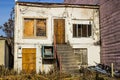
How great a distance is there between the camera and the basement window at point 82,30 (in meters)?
28.0

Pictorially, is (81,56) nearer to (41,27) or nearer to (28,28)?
(41,27)

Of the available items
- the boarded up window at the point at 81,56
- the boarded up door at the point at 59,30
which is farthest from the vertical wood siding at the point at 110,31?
the boarded up door at the point at 59,30

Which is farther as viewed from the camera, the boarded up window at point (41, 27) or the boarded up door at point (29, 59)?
the boarded up window at point (41, 27)

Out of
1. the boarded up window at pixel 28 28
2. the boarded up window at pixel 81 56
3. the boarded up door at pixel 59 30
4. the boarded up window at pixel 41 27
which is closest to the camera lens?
the boarded up window at pixel 28 28

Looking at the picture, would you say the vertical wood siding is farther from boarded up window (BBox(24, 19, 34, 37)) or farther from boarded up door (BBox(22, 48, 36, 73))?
boarded up window (BBox(24, 19, 34, 37))

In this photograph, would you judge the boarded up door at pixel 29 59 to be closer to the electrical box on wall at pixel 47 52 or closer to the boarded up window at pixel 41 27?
the electrical box on wall at pixel 47 52

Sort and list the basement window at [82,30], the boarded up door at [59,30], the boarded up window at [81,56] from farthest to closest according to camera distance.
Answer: the basement window at [82,30], the boarded up window at [81,56], the boarded up door at [59,30]

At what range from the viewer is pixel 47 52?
26.8 m

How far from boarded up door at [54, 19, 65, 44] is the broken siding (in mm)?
3478

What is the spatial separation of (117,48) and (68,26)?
5326 millimetres

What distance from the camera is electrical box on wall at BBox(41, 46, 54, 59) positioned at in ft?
86.8

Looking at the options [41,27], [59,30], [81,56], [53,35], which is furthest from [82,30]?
[41,27]

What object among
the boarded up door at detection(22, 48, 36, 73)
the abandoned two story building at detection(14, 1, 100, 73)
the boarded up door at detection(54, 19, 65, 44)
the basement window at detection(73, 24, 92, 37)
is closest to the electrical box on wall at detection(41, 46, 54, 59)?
the abandoned two story building at detection(14, 1, 100, 73)

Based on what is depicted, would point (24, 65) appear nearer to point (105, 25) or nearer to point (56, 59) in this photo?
point (56, 59)
